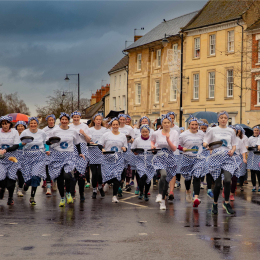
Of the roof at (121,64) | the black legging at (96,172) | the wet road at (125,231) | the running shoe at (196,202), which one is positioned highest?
the roof at (121,64)

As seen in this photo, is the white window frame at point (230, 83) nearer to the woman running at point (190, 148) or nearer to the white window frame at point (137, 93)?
the white window frame at point (137, 93)

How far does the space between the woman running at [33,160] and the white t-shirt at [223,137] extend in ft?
11.7

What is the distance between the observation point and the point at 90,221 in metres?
9.25

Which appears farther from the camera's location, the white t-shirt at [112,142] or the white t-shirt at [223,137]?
the white t-shirt at [112,142]

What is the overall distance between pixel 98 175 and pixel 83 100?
8472 centimetres

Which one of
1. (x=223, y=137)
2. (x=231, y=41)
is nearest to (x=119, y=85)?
(x=231, y=41)

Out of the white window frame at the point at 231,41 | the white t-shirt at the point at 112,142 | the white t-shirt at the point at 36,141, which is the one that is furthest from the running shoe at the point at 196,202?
the white window frame at the point at 231,41

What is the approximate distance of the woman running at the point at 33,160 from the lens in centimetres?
1164

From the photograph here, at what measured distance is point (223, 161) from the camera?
10461mm

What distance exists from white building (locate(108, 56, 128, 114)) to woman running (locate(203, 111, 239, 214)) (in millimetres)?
48131

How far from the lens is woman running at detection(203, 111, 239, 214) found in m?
10.4

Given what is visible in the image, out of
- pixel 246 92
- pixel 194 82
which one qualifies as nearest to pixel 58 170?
pixel 246 92

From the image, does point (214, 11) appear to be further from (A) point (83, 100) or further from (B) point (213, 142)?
(A) point (83, 100)

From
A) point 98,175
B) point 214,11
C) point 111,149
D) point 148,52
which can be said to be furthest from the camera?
point 148,52
